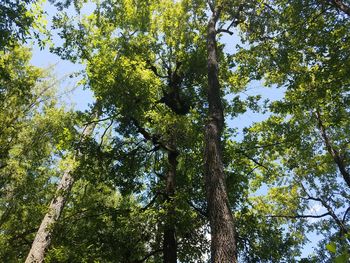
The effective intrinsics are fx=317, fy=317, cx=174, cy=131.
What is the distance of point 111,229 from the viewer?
32.3 feet

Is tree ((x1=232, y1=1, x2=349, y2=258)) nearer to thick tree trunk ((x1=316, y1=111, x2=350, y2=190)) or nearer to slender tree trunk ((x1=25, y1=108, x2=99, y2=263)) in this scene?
thick tree trunk ((x1=316, y1=111, x2=350, y2=190))

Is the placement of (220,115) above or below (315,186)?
below

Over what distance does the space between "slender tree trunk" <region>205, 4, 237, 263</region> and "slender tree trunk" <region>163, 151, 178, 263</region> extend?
7.60 ft

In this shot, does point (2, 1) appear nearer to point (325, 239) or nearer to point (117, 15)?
point (117, 15)

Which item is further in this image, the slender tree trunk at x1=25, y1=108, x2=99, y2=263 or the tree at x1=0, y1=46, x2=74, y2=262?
the tree at x1=0, y1=46, x2=74, y2=262

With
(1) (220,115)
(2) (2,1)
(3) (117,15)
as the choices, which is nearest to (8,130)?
(3) (117,15)

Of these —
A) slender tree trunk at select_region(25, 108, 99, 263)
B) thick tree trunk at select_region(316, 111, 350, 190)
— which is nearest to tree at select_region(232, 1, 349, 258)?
thick tree trunk at select_region(316, 111, 350, 190)

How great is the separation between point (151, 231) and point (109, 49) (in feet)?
23.6

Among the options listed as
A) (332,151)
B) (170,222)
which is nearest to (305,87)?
(332,151)

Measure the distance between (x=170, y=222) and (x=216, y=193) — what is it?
2.77m

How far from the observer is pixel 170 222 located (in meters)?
8.30

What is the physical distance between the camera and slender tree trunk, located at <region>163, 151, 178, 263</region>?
8.34 m

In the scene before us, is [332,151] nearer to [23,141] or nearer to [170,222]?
[170,222]

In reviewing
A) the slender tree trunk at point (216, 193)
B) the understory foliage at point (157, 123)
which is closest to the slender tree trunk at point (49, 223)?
the understory foliage at point (157, 123)
